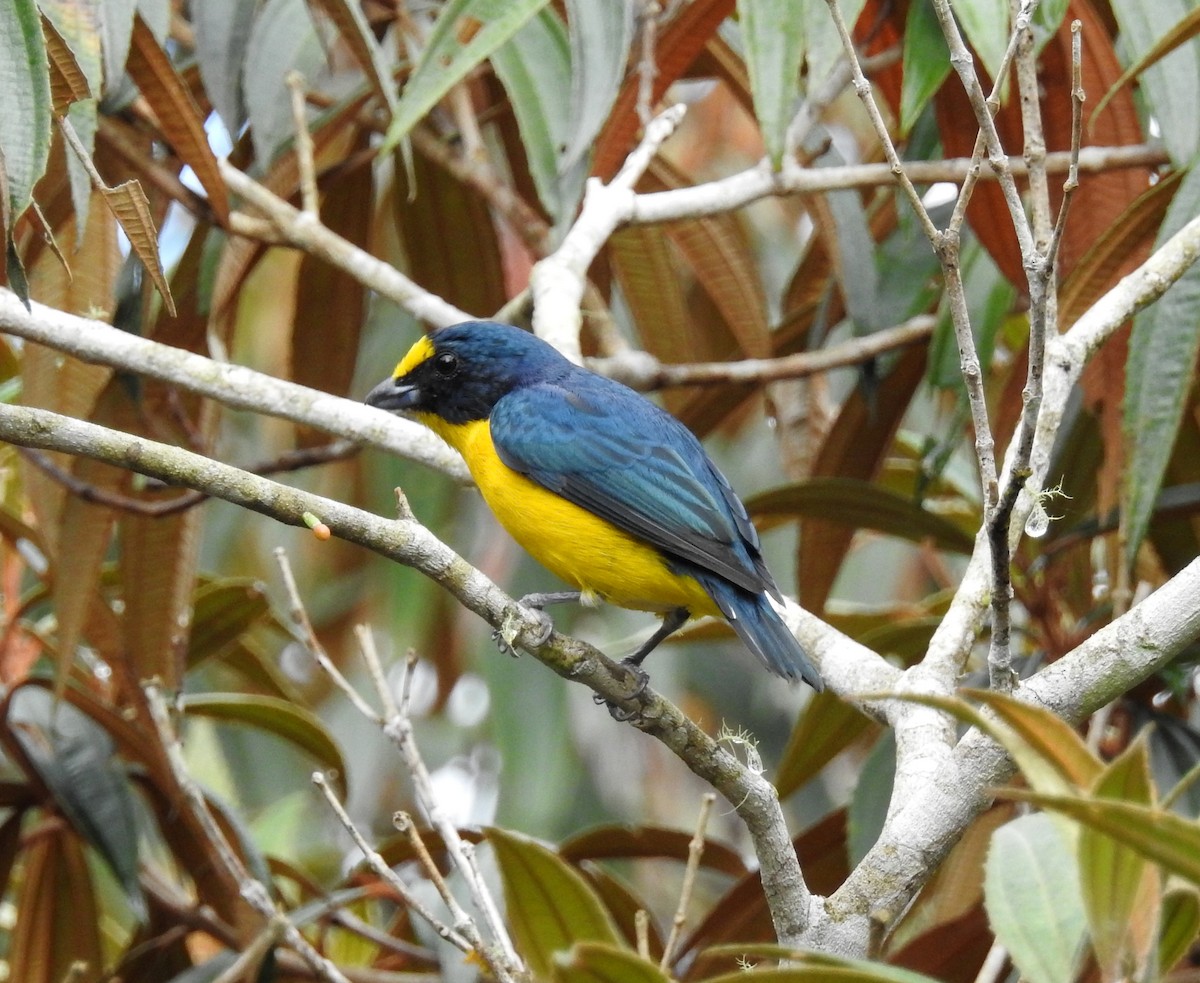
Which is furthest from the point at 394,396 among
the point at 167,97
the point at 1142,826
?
the point at 1142,826

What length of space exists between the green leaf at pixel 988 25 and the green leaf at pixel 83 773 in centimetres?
238

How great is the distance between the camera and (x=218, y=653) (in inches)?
159

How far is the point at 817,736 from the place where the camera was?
3584 millimetres

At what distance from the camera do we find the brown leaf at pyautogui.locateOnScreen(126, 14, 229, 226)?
132 inches

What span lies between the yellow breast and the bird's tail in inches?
6.9

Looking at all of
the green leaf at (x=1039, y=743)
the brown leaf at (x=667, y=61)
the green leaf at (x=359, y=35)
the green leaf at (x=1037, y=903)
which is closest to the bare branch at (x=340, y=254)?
the green leaf at (x=359, y=35)

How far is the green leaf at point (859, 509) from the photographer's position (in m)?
3.80

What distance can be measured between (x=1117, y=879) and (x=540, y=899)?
3.16 ft

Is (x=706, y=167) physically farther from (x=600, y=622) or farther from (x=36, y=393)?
(x=36, y=393)

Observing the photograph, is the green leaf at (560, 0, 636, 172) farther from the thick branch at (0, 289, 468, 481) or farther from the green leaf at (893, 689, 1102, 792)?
the green leaf at (893, 689, 1102, 792)

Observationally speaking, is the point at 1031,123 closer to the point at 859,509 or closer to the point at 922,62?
the point at 922,62

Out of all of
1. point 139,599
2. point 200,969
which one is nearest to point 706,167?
point 139,599

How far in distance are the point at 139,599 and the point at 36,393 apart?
0.60m

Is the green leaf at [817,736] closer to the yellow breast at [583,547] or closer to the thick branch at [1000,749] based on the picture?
the yellow breast at [583,547]
